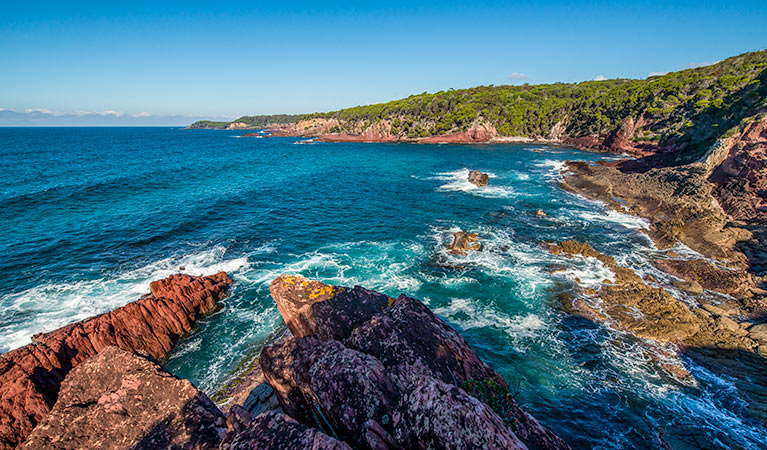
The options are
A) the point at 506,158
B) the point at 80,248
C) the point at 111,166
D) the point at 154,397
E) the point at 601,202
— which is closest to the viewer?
the point at 154,397

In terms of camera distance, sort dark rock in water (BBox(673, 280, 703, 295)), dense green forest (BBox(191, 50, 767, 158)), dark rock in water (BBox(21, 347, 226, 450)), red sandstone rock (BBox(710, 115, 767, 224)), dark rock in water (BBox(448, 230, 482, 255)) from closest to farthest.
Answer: dark rock in water (BBox(21, 347, 226, 450)) < dark rock in water (BBox(673, 280, 703, 295)) < dark rock in water (BBox(448, 230, 482, 255)) < red sandstone rock (BBox(710, 115, 767, 224)) < dense green forest (BBox(191, 50, 767, 158))

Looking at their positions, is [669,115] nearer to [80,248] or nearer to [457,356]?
[457,356]

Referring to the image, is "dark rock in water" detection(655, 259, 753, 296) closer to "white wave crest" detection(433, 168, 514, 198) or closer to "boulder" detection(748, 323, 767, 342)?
"boulder" detection(748, 323, 767, 342)

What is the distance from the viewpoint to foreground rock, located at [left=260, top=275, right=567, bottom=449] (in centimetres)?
636

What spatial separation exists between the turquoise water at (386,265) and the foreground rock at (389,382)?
819cm

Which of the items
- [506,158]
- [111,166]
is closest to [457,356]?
[506,158]

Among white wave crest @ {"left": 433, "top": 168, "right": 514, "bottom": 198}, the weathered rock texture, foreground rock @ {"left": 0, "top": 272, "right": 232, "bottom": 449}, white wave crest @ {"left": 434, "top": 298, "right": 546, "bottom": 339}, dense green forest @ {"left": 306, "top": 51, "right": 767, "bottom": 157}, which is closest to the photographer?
foreground rock @ {"left": 0, "top": 272, "right": 232, "bottom": 449}

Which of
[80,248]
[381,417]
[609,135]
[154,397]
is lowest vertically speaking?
[80,248]

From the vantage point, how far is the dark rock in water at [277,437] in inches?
250

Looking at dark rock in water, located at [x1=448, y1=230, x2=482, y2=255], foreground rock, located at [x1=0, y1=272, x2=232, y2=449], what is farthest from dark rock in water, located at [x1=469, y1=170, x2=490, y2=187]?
foreground rock, located at [x1=0, y1=272, x2=232, y2=449]

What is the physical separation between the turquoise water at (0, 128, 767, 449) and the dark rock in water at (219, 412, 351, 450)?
484 inches

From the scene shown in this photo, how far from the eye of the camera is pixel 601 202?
1859 inches

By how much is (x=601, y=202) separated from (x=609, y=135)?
6769cm

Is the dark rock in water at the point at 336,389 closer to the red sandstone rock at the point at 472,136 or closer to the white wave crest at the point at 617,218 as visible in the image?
the white wave crest at the point at 617,218
